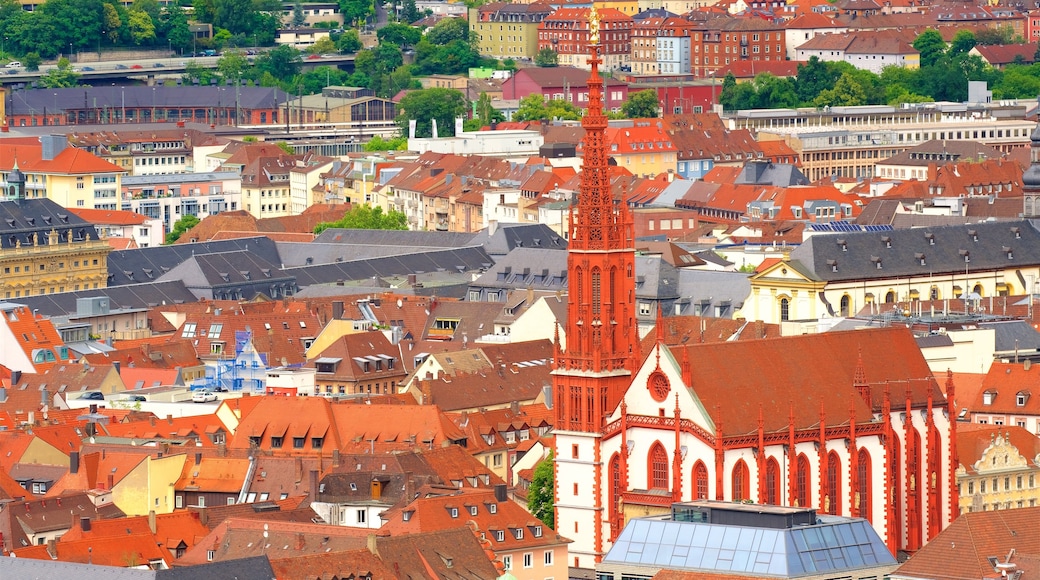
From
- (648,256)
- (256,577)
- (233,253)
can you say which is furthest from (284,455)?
(233,253)

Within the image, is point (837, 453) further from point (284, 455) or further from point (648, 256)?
point (648, 256)

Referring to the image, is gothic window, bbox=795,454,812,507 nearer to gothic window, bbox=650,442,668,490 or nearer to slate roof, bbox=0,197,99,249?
gothic window, bbox=650,442,668,490

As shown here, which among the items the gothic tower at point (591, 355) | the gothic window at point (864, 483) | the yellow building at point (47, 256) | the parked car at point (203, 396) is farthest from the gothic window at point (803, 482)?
the yellow building at point (47, 256)

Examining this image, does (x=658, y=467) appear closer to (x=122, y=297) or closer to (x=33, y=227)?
(x=122, y=297)

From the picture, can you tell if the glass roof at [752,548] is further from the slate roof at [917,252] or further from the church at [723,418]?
the slate roof at [917,252]

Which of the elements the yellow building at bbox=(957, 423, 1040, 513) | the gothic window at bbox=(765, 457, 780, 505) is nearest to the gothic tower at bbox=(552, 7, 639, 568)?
the gothic window at bbox=(765, 457, 780, 505)

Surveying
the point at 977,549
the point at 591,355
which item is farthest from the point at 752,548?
the point at 591,355

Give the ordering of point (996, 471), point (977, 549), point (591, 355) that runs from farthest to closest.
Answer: point (996, 471), point (591, 355), point (977, 549)
